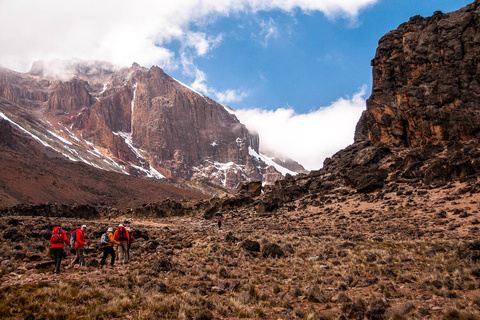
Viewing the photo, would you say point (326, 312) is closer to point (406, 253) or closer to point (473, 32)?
point (406, 253)

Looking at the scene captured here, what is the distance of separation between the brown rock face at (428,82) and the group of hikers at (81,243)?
3874 cm

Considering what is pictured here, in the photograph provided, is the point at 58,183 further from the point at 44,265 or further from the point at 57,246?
the point at 57,246

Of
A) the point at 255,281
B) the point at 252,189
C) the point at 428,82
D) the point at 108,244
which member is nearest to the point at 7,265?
the point at 108,244

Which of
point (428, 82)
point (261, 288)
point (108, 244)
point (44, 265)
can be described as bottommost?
point (44, 265)

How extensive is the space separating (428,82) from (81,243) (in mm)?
46688

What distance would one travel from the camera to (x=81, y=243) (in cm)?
1207

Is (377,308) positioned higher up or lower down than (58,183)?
higher up

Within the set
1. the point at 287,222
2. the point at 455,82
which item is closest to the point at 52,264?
the point at 287,222

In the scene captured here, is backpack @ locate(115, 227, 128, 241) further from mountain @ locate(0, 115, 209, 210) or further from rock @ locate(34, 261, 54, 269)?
Answer: mountain @ locate(0, 115, 209, 210)

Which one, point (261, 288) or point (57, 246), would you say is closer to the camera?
point (261, 288)

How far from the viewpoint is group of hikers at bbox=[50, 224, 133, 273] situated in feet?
35.8

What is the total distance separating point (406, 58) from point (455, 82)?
31.2 ft

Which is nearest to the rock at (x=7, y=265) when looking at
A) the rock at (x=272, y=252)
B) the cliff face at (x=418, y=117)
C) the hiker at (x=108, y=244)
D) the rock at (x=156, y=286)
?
the hiker at (x=108, y=244)

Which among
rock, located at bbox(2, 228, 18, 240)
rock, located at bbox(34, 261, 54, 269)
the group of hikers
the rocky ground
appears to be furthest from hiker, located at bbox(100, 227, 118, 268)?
rock, located at bbox(2, 228, 18, 240)
